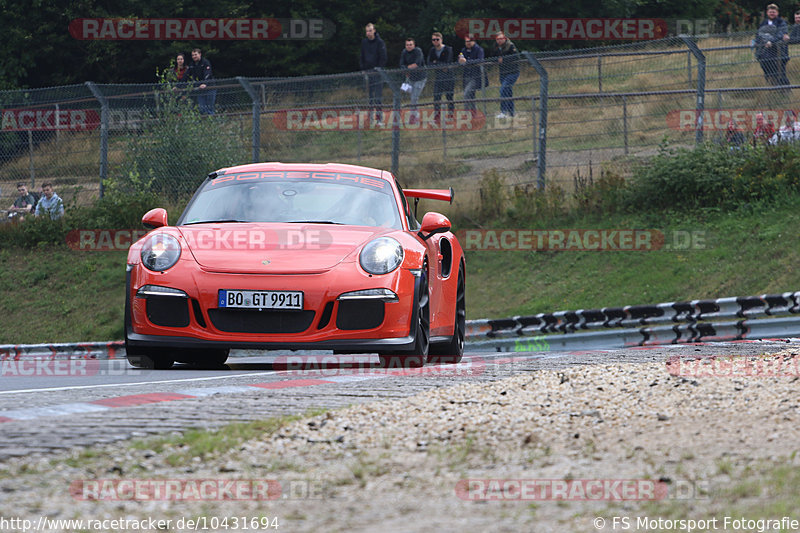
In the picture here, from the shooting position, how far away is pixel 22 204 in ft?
71.3

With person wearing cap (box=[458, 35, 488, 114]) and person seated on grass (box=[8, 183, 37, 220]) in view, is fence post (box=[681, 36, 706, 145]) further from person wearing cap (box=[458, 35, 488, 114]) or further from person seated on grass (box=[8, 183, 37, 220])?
person seated on grass (box=[8, 183, 37, 220])

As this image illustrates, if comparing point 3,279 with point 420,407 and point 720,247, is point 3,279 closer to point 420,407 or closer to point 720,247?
point 720,247

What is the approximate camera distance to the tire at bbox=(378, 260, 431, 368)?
796 cm

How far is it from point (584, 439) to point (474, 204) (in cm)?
1541

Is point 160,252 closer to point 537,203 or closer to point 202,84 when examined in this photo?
point 537,203

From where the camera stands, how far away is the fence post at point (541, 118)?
62.1 ft

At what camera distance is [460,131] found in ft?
66.4

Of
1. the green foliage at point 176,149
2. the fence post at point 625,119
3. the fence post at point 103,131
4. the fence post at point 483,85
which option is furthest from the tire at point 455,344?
the fence post at point 103,131

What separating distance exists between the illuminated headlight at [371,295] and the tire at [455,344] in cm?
173

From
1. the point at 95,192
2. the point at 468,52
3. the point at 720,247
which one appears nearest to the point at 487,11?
the point at 468,52

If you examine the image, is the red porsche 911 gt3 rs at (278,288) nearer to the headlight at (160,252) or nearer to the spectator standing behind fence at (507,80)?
the headlight at (160,252)

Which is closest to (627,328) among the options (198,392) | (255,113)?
(198,392)

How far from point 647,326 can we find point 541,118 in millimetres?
6167

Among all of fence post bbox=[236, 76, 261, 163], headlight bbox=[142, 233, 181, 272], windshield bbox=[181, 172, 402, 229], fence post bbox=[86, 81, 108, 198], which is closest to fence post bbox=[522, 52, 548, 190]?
fence post bbox=[236, 76, 261, 163]
